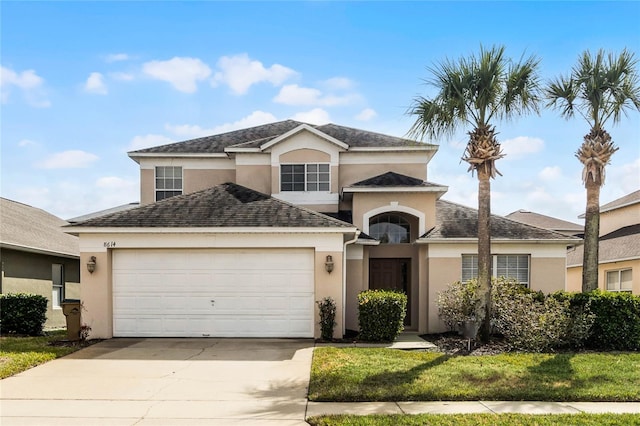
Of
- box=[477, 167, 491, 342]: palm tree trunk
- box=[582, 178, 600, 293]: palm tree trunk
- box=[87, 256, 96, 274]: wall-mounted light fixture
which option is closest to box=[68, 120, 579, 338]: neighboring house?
box=[87, 256, 96, 274]: wall-mounted light fixture

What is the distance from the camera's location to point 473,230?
16.6 metres

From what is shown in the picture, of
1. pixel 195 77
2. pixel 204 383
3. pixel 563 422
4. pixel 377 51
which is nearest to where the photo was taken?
pixel 563 422

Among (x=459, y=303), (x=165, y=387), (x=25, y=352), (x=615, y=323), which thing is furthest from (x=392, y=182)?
(x=25, y=352)

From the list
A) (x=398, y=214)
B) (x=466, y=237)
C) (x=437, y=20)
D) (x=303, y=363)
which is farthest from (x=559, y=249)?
(x=303, y=363)

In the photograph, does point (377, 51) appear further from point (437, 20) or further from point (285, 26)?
point (285, 26)

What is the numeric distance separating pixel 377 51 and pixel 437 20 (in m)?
1.65

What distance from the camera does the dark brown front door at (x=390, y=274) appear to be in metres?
17.7

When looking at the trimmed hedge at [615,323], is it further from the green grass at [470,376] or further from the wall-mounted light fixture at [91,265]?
the wall-mounted light fixture at [91,265]

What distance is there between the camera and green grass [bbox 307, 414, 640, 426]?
22.4 feet

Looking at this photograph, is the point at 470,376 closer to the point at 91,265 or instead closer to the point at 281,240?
the point at 281,240

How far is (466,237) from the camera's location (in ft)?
52.9

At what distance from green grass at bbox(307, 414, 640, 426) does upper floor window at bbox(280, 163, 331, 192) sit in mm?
12051

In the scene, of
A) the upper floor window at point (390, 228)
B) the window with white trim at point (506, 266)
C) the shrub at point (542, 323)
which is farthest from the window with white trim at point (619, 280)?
the upper floor window at point (390, 228)

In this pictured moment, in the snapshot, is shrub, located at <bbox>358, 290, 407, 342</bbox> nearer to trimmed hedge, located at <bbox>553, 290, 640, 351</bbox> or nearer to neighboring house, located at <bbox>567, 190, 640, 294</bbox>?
trimmed hedge, located at <bbox>553, 290, 640, 351</bbox>
